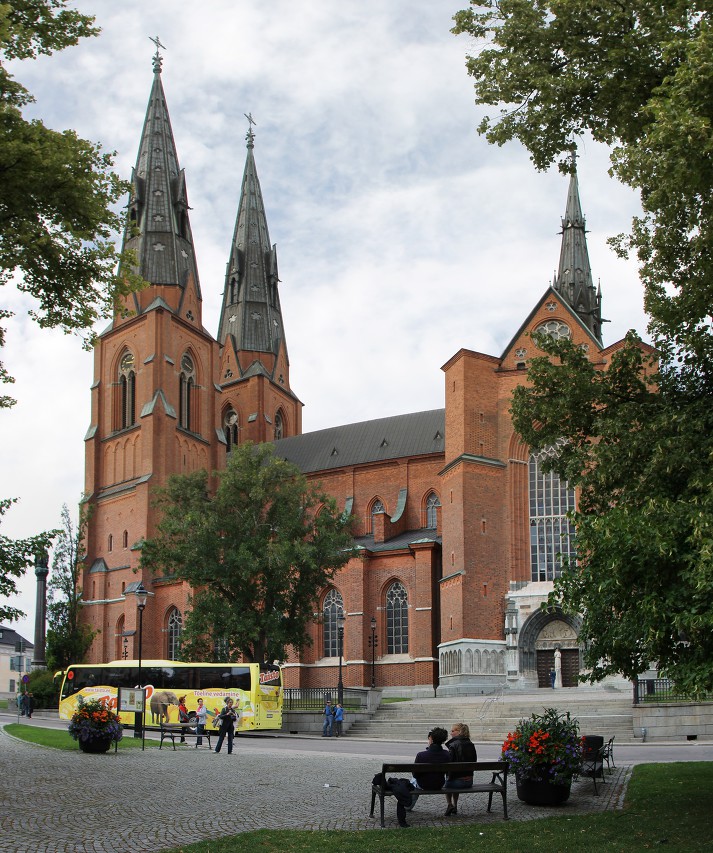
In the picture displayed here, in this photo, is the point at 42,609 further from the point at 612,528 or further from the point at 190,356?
the point at 612,528

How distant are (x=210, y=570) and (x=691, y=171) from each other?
104 ft

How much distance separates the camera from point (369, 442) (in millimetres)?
62344

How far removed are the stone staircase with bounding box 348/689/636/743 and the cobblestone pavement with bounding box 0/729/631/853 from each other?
40.1 feet

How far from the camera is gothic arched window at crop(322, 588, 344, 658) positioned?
53.8m

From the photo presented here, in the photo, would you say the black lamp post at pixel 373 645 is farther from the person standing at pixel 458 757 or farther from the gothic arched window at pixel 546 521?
the person standing at pixel 458 757

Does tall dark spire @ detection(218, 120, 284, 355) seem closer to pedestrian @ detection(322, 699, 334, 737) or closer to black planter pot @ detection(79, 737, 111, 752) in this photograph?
pedestrian @ detection(322, 699, 334, 737)

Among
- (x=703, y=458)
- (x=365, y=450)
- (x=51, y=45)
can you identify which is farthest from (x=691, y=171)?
(x=365, y=450)

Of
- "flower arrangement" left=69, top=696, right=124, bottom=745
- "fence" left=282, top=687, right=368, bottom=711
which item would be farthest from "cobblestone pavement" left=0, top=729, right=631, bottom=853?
"fence" left=282, top=687, right=368, bottom=711

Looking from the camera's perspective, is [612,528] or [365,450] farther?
[365,450]

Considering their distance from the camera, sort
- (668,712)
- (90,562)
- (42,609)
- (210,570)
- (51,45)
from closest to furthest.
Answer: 1. (51,45)
2. (668,712)
3. (210,570)
4. (42,609)
5. (90,562)

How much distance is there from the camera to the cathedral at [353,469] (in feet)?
148

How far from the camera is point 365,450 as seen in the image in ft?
203

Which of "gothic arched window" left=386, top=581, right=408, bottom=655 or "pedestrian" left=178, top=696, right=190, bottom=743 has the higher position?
"gothic arched window" left=386, top=581, right=408, bottom=655

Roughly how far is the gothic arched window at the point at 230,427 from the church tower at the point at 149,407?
696 centimetres
